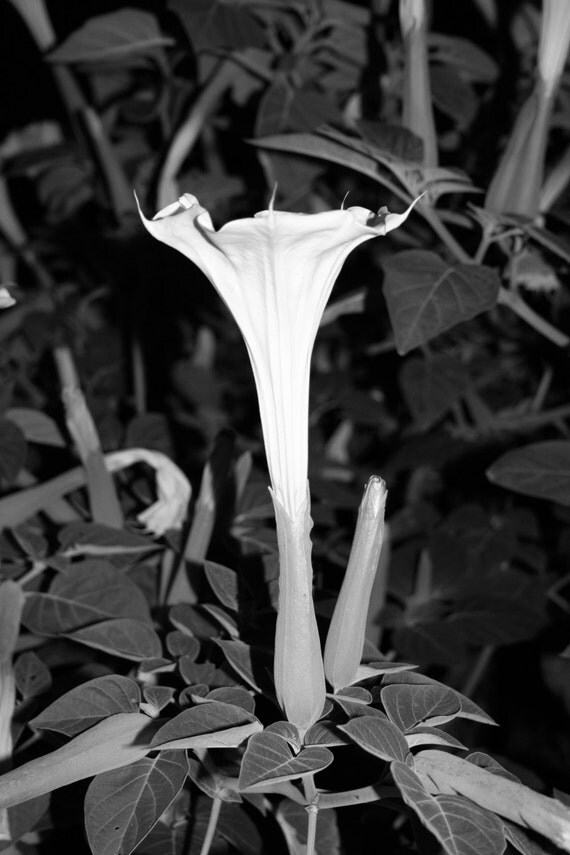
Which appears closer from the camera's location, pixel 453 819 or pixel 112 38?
pixel 453 819

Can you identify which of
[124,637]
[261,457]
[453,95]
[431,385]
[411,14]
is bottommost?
[261,457]

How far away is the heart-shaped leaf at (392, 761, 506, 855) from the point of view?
0.36 m

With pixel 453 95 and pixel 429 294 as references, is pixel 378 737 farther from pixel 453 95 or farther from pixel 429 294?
pixel 453 95

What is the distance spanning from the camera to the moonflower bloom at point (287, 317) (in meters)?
0.36

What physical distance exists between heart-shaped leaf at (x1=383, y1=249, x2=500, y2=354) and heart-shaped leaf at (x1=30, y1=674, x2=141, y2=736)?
264 mm

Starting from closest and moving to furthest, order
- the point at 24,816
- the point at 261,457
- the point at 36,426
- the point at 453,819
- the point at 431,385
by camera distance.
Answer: the point at 453,819
the point at 24,816
the point at 36,426
the point at 431,385
the point at 261,457

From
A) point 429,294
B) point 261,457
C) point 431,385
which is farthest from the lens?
point 261,457

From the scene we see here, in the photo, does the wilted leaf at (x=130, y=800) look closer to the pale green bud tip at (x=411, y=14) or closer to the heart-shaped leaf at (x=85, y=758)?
the heart-shaped leaf at (x=85, y=758)

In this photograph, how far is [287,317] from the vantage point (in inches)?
15.5

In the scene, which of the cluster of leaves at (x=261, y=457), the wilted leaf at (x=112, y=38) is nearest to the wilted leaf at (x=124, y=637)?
the cluster of leaves at (x=261, y=457)

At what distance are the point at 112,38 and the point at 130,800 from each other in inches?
30.0

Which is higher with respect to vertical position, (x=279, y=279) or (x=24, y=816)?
(x=279, y=279)

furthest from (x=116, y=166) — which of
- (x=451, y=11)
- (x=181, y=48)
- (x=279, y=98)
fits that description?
(x=451, y=11)

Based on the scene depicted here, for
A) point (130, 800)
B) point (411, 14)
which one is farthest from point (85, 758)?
point (411, 14)
